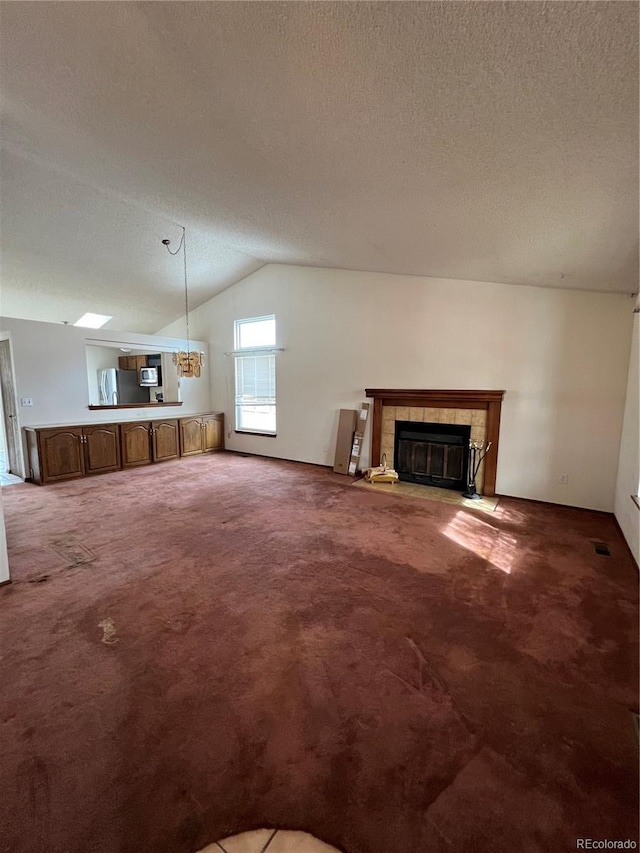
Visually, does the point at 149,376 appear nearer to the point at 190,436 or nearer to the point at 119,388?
the point at 119,388

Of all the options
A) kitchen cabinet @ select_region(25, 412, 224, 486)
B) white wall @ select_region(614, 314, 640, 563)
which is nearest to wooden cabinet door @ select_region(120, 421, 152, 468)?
kitchen cabinet @ select_region(25, 412, 224, 486)

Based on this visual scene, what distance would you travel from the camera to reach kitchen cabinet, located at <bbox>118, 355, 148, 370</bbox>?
7785 mm

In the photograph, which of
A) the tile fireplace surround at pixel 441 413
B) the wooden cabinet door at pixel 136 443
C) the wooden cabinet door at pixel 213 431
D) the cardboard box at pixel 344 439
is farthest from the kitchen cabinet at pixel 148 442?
the tile fireplace surround at pixel 441 413

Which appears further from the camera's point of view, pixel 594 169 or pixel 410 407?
pixel 410 407

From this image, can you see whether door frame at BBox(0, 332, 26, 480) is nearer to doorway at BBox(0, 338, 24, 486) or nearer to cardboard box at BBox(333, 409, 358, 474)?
doorway at BBox(0, 338, 24, 486)

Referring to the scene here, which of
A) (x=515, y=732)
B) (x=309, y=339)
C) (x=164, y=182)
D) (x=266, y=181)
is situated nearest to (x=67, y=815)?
(x=515, y=732)

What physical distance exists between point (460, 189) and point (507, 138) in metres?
0.57

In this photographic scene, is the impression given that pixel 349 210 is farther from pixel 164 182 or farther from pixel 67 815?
pixel 67 815

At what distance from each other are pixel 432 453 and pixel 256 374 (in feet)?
12.2

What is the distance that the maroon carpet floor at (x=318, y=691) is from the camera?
1.23m

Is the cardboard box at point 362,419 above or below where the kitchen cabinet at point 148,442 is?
above

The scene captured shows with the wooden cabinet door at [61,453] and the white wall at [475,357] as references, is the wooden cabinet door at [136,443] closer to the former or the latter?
the wooden cabinet door at [61,453]

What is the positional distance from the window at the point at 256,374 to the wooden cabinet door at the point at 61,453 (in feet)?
9.50

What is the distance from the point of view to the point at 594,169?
5.74 ft
